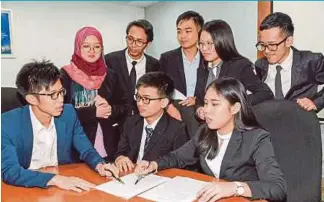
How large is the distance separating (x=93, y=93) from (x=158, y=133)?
0.57 m

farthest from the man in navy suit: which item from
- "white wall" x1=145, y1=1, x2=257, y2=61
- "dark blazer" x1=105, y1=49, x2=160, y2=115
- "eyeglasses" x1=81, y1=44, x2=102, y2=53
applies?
"white wall" x1=145, y1=1, x2=257, y2=61

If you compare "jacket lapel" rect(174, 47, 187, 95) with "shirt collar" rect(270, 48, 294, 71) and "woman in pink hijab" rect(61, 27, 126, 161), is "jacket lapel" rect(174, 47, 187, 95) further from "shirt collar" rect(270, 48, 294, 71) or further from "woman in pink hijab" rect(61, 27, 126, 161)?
"shirt collar" rect(270, 48, 294, 71)

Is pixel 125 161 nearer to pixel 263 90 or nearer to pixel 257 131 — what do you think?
pixel 257 131

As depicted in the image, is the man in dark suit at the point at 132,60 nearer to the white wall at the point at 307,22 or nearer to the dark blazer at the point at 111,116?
the dark blazer at the point at 111,116

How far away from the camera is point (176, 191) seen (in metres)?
1.31

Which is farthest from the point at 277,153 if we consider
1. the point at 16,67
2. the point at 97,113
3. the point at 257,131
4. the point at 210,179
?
the point at 16,67

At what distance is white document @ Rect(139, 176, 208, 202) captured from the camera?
4.05 ft

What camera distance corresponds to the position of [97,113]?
7.02 feet

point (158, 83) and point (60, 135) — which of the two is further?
point (158, 83)

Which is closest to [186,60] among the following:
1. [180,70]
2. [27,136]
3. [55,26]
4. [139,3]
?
[180,70]

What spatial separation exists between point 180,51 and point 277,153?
44.4 inches

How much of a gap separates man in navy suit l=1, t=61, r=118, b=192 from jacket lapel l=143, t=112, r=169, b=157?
295 mm

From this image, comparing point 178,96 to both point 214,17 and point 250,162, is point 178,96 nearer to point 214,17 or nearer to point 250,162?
point 250,162

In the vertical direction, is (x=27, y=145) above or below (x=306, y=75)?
below
